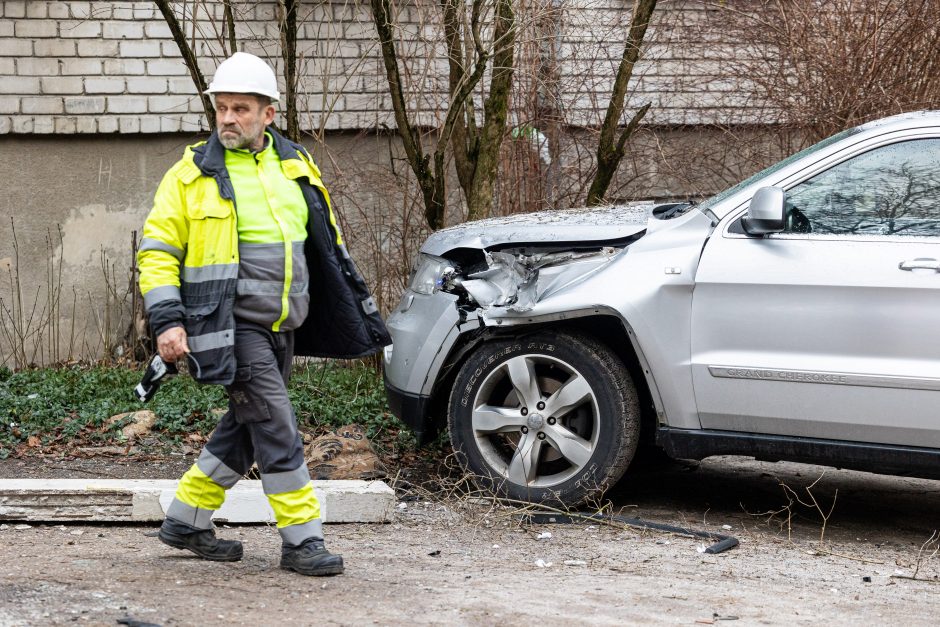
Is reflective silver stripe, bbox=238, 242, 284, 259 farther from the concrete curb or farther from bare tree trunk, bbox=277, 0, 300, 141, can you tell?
bare tree trunk, bbox=277, 0, 300, 141

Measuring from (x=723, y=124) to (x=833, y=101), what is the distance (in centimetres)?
180

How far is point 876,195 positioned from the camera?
16.5 feet

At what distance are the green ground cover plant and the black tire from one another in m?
1.21

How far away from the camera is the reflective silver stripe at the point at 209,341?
4.08 meters

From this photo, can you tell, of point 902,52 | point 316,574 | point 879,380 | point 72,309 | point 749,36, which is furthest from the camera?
point 72,309

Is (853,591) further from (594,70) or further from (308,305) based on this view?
(594,70)

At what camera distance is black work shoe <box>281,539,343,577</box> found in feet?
14.0

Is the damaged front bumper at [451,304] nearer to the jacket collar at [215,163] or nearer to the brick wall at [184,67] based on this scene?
the jacket collar at [215,163]

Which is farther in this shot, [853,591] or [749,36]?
[749,36]

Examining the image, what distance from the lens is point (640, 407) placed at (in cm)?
549

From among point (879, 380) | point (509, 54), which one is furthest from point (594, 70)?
point (879, 380)

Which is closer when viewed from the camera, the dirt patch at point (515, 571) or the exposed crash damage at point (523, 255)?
the dirt patch at point (515, 571)

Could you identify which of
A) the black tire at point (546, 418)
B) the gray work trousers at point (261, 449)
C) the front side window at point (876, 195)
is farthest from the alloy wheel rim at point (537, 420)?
the gray work trousers at point (261, 449)

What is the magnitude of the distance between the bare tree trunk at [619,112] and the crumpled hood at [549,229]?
203 cm
